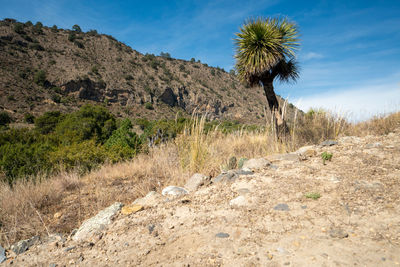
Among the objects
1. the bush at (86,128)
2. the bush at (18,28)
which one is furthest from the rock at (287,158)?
the bush at (18,28)

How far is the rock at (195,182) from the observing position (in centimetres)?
389

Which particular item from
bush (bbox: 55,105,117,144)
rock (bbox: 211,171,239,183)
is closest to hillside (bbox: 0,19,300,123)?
bush (bbox: 55,105,117,144)

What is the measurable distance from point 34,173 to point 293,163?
6805 mm

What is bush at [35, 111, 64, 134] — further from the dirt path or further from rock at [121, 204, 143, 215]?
the dirt path

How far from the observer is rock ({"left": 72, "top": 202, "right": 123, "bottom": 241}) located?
116 inches

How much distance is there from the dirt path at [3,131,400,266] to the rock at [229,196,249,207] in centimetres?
2

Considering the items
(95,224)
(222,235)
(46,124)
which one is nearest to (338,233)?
(222,235)

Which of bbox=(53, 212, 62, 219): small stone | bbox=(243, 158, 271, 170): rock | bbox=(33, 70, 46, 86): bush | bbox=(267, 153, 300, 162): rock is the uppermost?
bbox=(33, 70, 46, 86): bush

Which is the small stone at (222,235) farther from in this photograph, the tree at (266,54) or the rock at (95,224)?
the tree at (266,54)

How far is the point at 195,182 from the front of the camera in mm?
3979

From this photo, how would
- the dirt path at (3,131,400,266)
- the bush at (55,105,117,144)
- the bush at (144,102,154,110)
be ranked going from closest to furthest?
the dirt path at (3,131,400,266) → the bush at (55,105,117,144) → the bush at (144,102,154,110)

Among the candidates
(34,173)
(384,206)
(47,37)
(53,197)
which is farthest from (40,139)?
(47,37)

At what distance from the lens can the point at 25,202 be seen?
13.5ft

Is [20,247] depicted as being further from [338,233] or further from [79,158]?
[79,158]
